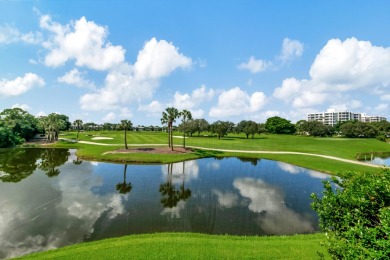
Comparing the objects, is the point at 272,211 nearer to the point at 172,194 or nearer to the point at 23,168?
the point at 172,194

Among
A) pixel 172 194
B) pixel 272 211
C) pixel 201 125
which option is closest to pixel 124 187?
pixel 172 194

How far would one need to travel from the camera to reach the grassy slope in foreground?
1239cm

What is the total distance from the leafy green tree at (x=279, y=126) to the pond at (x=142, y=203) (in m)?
122

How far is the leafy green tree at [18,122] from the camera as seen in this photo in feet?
276

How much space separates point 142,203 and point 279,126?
144949mm

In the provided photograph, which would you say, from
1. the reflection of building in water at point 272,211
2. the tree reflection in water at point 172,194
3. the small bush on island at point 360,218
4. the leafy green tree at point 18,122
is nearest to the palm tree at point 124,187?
the tree reflection in water at point 172,194

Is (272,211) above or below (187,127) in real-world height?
below

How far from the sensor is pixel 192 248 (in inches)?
515

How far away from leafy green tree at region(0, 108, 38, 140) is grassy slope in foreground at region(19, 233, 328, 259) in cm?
8941

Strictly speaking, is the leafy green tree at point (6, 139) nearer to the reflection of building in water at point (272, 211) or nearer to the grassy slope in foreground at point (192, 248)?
the grassy slope in foreground at point (192, 248)

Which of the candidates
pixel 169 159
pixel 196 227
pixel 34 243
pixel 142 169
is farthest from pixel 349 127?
pixel 34 243

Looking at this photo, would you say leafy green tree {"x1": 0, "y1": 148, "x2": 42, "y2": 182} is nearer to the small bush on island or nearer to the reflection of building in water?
the reflection of building in water

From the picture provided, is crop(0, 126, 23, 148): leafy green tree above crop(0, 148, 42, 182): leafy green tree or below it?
above

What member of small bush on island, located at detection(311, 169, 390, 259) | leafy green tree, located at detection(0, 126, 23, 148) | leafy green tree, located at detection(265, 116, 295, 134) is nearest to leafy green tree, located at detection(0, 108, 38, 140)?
leafy green tree, located at detection(0, 126, 23, 148)
